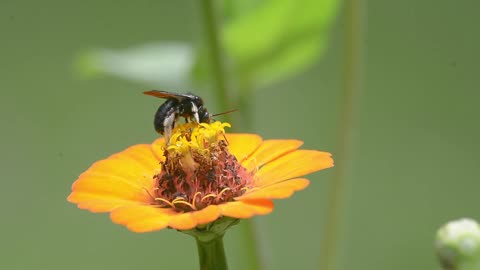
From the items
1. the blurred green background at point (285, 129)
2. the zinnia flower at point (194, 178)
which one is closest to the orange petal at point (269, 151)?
the zinnia flower at point (194, 178)

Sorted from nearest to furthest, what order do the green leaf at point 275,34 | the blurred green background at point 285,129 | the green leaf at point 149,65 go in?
1. the green leaf at point 275,34
2. the green leaf at point 149,65
3. the blurred green background at point 285,129

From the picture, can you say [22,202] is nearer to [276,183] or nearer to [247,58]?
[247,58]

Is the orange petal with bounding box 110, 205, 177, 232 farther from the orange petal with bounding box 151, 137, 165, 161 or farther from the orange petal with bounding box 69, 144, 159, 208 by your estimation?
the orange petal with bounding box 151, 137, 165, 161

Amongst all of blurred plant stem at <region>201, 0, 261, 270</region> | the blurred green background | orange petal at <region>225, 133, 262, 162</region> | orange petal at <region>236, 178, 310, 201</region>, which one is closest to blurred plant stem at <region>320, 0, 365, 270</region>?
blurred plant stem at <region>201, 0, 261, 270</region>

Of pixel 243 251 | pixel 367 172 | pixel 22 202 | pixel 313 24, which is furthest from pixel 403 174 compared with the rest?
pixel 243 251

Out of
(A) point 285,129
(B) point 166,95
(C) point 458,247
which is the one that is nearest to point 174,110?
(B) point 166,95

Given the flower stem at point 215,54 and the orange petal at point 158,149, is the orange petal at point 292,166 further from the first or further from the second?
the flower stem at point 215,54

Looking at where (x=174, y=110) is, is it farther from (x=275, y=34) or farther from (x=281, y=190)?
(x=275, y=34)
